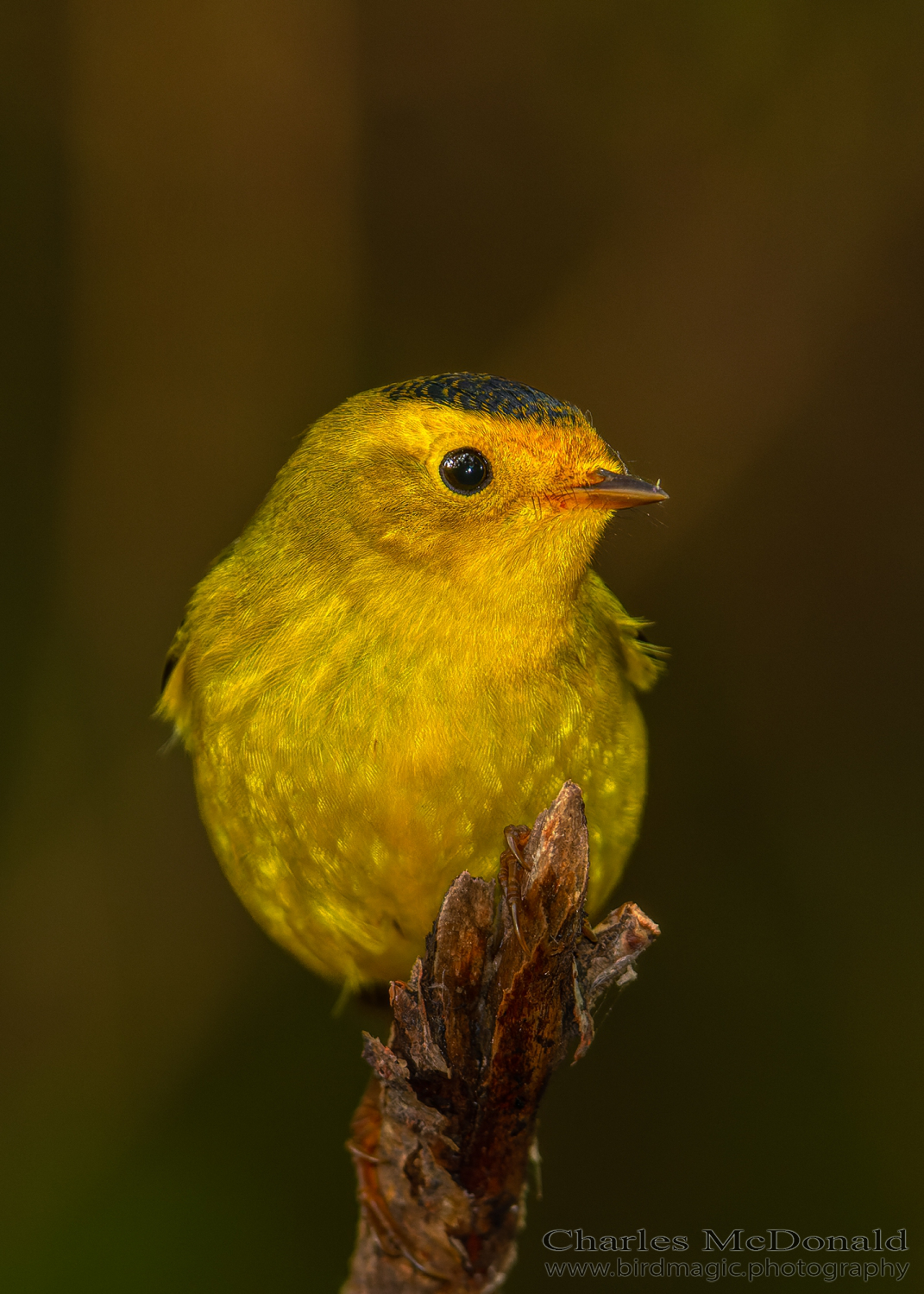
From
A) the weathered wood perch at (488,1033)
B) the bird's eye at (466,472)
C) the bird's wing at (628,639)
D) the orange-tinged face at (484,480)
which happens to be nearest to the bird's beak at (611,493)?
the orange-tinged face at (484,480)

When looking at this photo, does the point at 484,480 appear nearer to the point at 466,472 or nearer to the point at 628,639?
the point at 466,472

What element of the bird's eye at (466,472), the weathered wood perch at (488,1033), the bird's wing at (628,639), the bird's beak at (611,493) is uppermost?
the bird's eye at (466,472)

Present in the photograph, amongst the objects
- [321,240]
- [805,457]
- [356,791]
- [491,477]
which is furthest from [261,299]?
[356,791]

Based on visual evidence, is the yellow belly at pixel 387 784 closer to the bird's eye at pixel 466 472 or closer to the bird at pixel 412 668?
the bird at pixel 412 668

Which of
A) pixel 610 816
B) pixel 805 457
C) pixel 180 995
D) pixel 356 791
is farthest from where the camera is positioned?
pixel 805 457

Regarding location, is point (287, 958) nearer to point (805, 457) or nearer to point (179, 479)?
point (179, 479)

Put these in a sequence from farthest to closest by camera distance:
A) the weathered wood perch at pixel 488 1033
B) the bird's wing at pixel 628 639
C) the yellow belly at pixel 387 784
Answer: the bird's wing at pixel 628 639, the yellow belly at pixel 387 784, the weathered wood perch at pixel 488 1033
